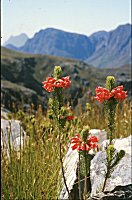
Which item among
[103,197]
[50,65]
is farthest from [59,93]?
[50,65]

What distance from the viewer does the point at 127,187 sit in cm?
292

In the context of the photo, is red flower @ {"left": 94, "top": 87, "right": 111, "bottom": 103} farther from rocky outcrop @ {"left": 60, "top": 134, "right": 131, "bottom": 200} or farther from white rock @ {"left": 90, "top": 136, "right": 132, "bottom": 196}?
white rock @ {"left": 90, "top": 136, "right": 132, "bottom": 196}

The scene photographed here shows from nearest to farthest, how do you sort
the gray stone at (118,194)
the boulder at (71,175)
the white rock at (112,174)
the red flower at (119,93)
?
the red flower at (119,93) → the gray stone at (118,194) → the white rock at (112,174) → the boulder at (71,175)

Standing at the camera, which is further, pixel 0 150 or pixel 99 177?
pixel 0 150

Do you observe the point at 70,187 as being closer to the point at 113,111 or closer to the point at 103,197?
the point at 103,197

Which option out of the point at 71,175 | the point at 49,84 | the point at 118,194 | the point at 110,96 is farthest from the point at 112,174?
the point at 49,84

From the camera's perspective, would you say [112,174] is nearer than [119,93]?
No

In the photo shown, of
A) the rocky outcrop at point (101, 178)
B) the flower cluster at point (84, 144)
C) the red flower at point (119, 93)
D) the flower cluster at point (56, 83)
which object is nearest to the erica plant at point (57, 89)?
the flower cluster at point (56, 83)

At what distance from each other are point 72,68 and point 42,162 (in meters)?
77.1

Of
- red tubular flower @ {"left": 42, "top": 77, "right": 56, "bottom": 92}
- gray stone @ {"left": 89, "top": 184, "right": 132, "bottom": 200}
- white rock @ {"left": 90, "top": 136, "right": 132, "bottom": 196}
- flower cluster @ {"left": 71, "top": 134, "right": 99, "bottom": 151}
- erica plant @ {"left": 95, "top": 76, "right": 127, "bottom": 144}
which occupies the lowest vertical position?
gray stone @ {"left": 89, "top": 184, "right": 132, "bottom": 200}

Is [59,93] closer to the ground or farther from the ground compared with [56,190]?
farther from the ground

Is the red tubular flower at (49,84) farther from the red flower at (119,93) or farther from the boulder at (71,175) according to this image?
the boulder at (71,175)

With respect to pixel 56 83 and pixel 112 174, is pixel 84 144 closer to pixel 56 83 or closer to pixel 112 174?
pixel 56 83

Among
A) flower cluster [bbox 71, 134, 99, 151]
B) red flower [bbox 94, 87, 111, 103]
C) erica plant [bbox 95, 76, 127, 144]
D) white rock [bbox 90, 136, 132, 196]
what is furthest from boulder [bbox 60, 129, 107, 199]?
red flower [bbox 94, 87, 111, 103]
